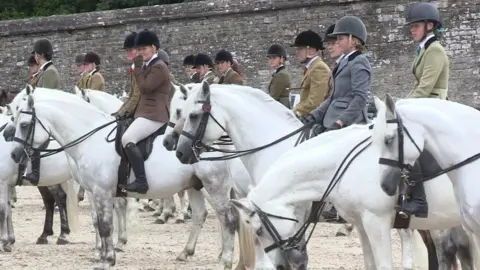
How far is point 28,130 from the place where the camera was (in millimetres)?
12531

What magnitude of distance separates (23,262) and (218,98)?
13.5 ft

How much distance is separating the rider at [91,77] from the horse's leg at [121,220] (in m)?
4.41

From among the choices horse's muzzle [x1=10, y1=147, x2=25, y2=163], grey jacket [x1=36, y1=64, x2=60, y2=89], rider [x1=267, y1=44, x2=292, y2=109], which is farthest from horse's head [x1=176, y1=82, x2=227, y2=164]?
grey jacket [x1=36, y1=64, x2=60, y2=89]

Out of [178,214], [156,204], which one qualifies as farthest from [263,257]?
[156,204]

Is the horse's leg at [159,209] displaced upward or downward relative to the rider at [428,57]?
downward

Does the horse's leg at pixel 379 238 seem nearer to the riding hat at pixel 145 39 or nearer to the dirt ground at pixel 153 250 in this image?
the dirt ground at pixel 153 250

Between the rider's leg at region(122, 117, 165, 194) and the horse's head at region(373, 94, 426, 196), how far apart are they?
4.54 m

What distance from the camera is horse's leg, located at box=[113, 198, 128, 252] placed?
14391 mm

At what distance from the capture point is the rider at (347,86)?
967 cm

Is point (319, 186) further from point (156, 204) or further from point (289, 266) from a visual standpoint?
point (156, 204)

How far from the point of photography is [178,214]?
1825cm

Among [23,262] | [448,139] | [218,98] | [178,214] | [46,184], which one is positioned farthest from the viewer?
[178,214]

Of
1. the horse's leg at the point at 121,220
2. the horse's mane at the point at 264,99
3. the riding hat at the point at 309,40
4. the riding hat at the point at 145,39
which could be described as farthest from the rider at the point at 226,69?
the horse's mane at the point at 264,99

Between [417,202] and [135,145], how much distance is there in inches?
167
